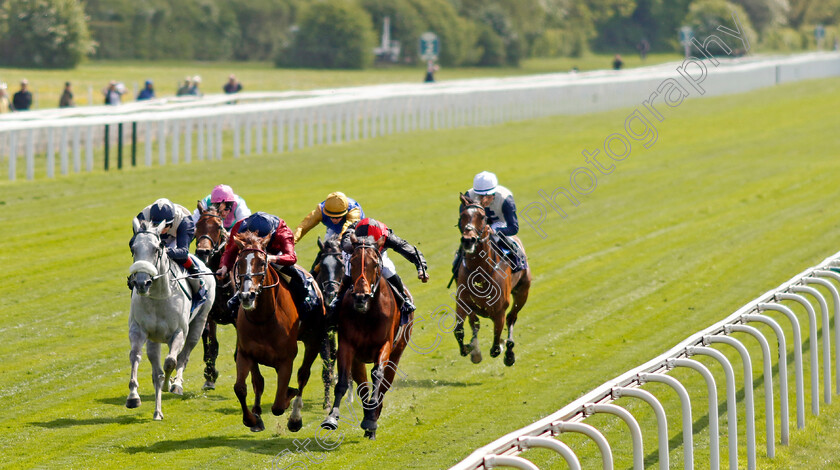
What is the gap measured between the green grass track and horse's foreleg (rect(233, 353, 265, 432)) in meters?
0.23

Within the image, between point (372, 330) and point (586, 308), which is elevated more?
point (372, 330)

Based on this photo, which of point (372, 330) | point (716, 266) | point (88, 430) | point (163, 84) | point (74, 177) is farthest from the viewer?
point (163, 84)

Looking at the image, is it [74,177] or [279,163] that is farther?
[279,163]

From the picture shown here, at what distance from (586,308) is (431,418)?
4.46 metres

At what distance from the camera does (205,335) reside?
9664 millimetres

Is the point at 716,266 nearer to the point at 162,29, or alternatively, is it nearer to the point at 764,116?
the point at 764,116

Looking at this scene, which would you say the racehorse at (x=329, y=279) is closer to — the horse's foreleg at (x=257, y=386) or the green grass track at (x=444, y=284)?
the green grass track at (x=444, y=284)

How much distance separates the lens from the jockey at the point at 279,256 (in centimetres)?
779

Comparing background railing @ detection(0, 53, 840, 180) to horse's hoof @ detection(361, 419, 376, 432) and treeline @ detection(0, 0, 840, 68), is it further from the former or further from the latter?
treeline @ detection(0, 0, 840, 68)

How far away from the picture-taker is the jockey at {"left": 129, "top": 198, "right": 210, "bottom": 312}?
8688 millimetres

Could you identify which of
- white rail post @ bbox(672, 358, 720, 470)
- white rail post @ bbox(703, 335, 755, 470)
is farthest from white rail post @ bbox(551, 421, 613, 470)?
white rail post @ bbox(703, 335, 755, 470)

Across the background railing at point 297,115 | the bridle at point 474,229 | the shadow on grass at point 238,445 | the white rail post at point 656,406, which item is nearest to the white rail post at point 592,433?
the white rail post at point 656,406

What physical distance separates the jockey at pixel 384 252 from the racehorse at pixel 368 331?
0.08 m

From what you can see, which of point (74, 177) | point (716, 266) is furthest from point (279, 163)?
point (716, 266)
